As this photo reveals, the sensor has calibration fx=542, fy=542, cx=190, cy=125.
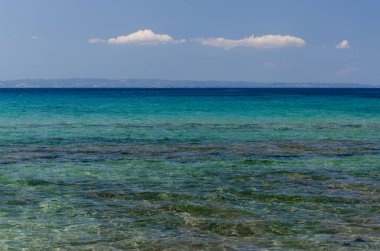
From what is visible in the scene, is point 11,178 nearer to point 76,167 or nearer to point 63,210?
point 76,167

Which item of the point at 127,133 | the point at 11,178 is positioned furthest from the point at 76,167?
the point at 127,133

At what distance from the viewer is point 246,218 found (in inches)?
538

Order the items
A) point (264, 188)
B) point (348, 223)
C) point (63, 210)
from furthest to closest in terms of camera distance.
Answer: point (264, 188)
point (63, 210)
point (348, 223)

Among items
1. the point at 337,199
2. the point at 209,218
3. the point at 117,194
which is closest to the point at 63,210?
the point at 117,194

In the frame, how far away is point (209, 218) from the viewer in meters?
13.7

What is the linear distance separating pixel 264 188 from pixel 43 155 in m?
11.8

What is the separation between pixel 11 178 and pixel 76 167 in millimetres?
2991

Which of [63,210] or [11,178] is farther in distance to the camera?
[11,178]

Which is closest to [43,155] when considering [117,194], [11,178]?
[11,178]

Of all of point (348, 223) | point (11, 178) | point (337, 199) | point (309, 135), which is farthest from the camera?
point (309, 135)

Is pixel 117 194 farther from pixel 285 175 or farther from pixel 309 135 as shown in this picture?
pixel 309 135

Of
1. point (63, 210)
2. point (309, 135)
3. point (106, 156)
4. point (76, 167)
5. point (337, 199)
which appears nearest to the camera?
point (63, 210)

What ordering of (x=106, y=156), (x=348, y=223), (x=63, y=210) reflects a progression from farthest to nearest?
1. (x=106, y=156)
2. (x=63, y=210)
3. (x=348, y=223)

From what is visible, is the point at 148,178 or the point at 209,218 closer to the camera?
the point at 209,218
